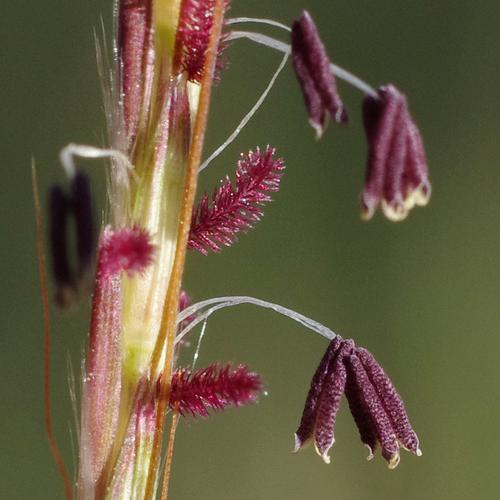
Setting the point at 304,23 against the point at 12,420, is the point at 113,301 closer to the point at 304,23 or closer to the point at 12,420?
the point at 304,23

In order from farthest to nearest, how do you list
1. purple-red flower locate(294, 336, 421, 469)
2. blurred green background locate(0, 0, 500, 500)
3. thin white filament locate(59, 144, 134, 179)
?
1. blurred green background locate(0, 0, 500, 500)
2. purple-red flower locate(294, 336, 421, 469)
3. thin white filament locate(59, 144, 134, 179)

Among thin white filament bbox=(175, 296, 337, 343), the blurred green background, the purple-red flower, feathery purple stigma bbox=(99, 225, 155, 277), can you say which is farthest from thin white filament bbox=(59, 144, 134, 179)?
the blurred green background

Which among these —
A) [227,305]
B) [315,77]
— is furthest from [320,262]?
[315,77]

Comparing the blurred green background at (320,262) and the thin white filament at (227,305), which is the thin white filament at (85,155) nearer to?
the thin white filament at (227,305)

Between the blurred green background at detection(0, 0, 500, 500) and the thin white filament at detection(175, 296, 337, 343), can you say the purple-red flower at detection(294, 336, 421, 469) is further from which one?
the blurred green background at detection(0, 0, 500, 500)

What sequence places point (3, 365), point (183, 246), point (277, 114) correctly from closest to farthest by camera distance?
point (183, 246) < point (3, 365) < point (277, 114)

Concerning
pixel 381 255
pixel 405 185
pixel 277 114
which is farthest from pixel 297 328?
pixel 405 185
